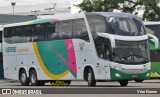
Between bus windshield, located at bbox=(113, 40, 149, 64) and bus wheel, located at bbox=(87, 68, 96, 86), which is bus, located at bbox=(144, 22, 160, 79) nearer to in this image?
bus windshield, located at bbox=(113, 40, 149, 64)

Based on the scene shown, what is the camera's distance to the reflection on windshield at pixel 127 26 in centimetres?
2909

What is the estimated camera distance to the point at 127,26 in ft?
96.6

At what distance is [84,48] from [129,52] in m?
2.46

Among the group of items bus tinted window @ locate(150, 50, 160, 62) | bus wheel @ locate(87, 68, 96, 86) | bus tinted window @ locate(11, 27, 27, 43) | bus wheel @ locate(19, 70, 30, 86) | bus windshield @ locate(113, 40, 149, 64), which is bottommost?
bus wheel @ locate(19, 70, 30, 86)

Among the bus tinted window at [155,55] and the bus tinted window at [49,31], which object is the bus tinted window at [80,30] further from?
the bus tinted window at [155,55]

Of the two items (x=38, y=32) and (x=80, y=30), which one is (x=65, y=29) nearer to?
(x=80, y=30)

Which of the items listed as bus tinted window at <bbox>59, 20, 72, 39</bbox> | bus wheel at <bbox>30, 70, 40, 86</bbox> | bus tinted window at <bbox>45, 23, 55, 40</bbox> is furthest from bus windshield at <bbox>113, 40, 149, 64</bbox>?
bus wheel at <bbox>30, 70, 40, 86</bbox>

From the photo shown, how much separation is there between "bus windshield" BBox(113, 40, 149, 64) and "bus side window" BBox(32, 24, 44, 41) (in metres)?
5.52

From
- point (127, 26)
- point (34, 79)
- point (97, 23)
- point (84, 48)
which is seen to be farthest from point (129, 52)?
point (34, 79)

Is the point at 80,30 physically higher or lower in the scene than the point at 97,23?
lower

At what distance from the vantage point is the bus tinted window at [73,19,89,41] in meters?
30.0

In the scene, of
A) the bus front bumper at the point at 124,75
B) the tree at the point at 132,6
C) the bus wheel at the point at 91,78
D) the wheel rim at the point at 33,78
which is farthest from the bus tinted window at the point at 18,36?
the tree at the point at 132,6

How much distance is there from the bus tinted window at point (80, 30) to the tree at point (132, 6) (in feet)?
85.2

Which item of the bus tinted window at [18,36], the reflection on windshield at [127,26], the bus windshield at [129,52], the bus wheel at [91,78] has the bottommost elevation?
the bus wheel at [91,78]
